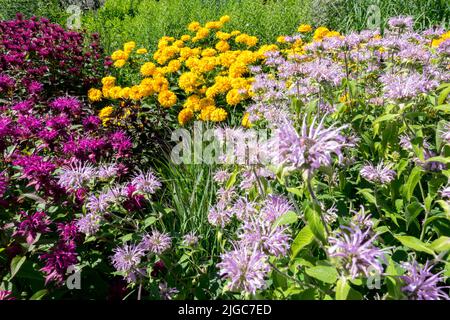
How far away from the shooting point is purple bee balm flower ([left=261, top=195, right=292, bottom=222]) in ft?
4.90

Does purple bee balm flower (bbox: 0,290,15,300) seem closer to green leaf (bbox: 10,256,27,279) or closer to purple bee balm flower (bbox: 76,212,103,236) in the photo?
green leaf (bbox: 10,256,27,279)

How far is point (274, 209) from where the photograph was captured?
5.01 ft

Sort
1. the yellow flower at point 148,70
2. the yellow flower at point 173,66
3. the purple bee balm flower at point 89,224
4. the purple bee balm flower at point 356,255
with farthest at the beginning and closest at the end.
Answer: the yellow flower at point 173,66 < the yellow flower at point 148,70 < the purple bee balm flower at point 89,224 < the purple bee balm flower at point 356,255

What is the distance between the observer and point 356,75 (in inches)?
115

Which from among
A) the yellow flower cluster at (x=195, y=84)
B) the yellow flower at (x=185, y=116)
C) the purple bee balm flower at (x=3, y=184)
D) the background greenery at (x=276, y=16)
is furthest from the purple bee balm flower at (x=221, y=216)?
the background greenery at (x=276, y=16)

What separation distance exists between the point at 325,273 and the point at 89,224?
3.37 feet

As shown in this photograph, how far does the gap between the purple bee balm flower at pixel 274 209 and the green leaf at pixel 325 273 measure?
29 centimetres

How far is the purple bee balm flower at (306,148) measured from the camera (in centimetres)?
111

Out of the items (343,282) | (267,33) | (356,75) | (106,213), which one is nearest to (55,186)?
(106,213)

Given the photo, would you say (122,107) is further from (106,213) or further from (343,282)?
(343,282)

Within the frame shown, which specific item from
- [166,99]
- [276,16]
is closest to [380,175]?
[166,99]

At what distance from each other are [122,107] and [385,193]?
2086mm

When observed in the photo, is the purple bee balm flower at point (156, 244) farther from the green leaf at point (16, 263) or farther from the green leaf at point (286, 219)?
the green leaf at point (286, 219)

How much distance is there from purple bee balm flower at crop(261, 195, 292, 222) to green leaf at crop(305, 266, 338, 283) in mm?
289
